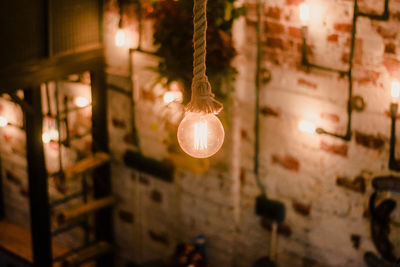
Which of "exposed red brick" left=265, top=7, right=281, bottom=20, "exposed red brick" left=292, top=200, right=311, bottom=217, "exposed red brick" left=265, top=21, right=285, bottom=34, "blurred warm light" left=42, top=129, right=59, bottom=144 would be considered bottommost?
"exposed red brick" left=292, top=200, right=311, bottom=217

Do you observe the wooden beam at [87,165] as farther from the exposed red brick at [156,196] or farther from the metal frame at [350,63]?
the metal frame at [350,63]

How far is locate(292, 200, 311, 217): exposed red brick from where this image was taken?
4.85 m

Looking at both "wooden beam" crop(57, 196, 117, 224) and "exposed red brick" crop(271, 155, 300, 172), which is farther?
Answer: "wooden beam" crop(57, 196, 117, 224)

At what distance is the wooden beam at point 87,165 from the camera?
19.0ft

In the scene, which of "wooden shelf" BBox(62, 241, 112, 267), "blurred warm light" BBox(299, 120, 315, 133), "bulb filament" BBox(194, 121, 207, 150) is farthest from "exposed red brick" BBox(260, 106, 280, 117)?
"wooden shelf" BBox(62, 241, 112, 267)

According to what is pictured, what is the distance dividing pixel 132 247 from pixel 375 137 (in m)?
2.89

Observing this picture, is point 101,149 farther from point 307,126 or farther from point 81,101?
point 307,126

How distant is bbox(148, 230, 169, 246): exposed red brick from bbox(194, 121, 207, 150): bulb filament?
3.15 m

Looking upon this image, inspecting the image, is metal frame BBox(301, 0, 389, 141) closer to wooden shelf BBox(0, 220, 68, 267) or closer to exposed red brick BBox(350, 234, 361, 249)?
exposed red brick BBox(350, 234, 361, 249)

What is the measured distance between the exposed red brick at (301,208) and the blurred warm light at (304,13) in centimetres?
141

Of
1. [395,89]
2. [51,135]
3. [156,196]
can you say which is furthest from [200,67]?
[51,135]

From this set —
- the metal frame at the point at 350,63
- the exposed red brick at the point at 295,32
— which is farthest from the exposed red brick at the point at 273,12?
the metal frame at the point at 350,63

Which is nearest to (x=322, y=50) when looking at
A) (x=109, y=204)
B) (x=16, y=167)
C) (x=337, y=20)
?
(x=337, y=20)

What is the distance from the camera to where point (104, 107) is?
5961 mm
